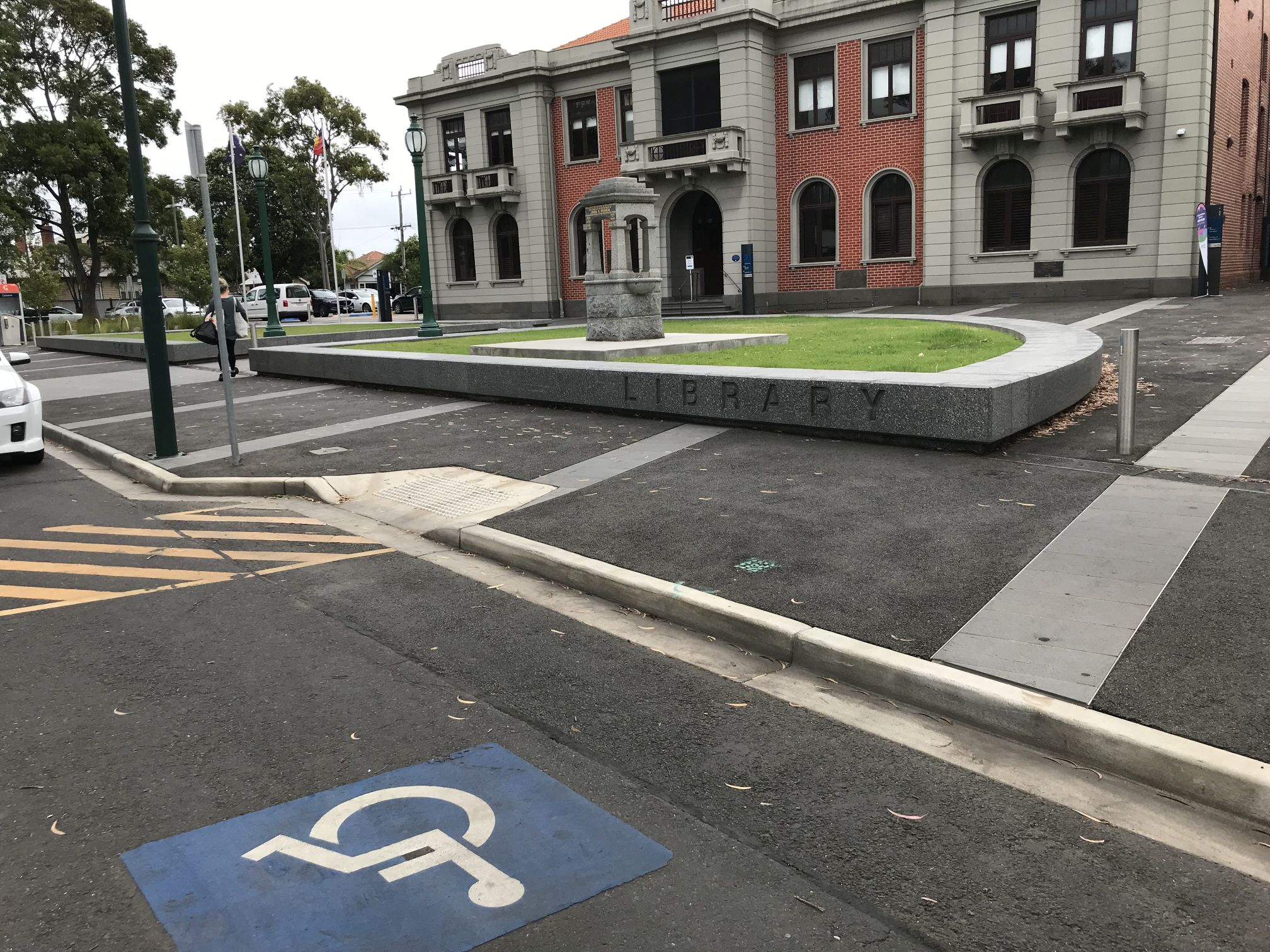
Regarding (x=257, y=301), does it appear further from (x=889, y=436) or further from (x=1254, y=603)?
(x=1254, y=603)

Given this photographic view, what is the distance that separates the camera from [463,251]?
4403 cm

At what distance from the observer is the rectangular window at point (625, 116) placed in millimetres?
37781

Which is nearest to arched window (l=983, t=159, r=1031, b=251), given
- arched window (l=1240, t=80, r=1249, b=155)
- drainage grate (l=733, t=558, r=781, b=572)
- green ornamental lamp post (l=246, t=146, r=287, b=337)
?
arched window (l=1240, t=80, r=1249, b=155)

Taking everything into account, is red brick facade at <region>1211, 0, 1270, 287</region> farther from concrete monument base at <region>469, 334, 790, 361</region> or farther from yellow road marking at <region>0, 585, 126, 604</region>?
yellow road marking at <region>0, 585, 126, 604</region>

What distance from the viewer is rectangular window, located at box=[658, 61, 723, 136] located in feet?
114

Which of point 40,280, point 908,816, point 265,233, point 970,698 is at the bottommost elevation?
point 908,816

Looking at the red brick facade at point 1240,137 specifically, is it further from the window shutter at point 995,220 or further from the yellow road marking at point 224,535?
the yellow road marking at point 224,535

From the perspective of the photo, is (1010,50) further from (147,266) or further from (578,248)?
(147,266)

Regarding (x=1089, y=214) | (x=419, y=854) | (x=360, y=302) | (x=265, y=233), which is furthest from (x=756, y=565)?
(x=360, y=302)

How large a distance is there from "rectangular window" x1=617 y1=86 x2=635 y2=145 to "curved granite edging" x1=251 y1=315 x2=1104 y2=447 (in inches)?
999

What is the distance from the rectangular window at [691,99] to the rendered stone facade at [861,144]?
0.09m

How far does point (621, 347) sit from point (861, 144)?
69.3 ft

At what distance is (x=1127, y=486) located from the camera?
7.72 meters

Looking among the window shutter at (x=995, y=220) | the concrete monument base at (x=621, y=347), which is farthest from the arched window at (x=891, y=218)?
the concrete monument base at (x=621, y=347)
